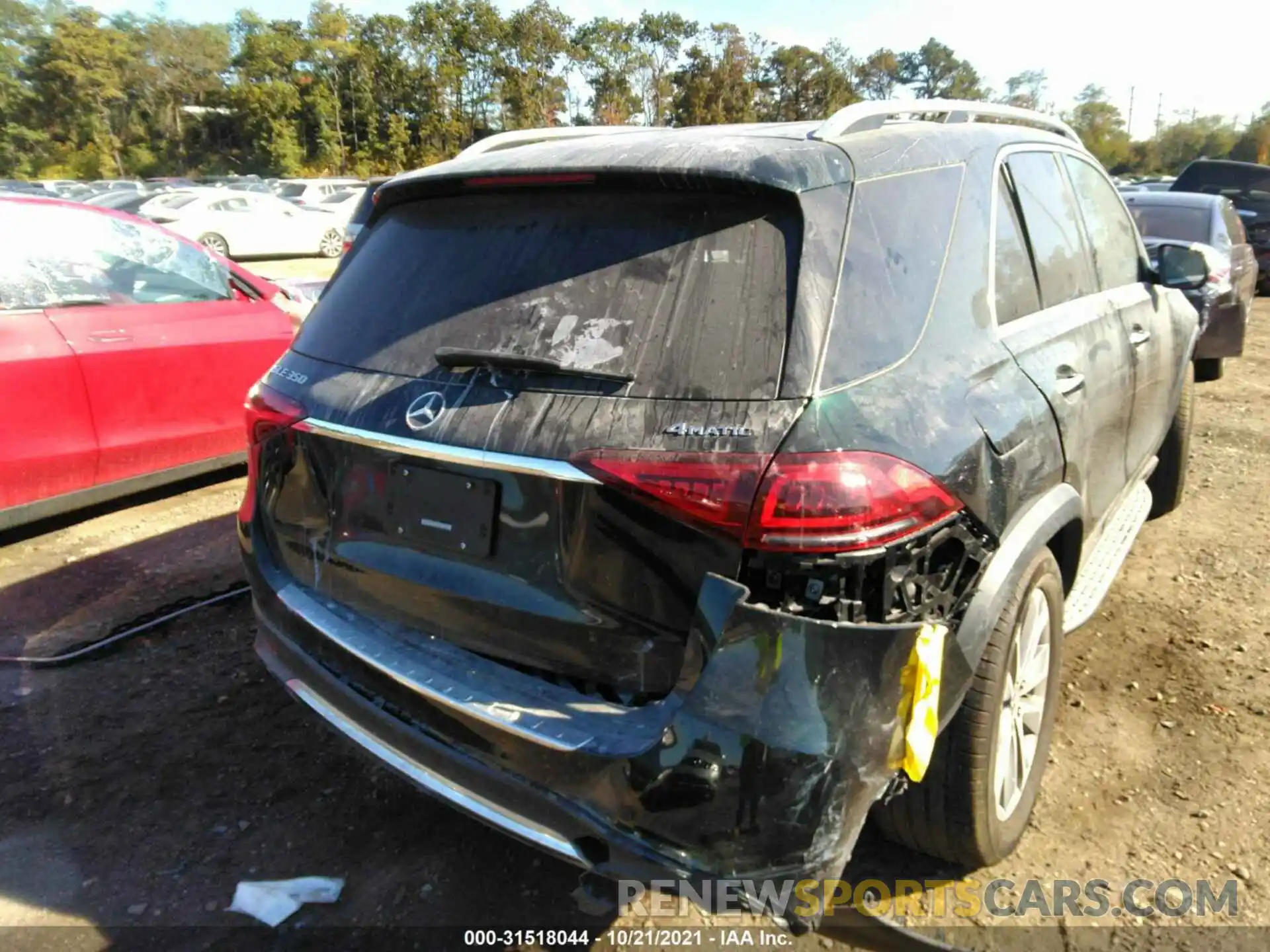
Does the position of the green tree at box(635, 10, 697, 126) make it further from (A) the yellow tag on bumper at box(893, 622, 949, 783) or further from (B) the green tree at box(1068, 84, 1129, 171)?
(A) the yellow tag on bumper at box(893, 622, 949, 783)

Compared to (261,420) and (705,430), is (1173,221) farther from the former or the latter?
(261,420)

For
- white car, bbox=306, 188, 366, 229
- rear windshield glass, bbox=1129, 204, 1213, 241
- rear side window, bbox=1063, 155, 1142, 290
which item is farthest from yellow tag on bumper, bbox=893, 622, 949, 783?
white car, bbox=306, 188, 366, 229

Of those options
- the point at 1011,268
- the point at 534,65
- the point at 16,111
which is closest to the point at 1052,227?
the point at 1011,268

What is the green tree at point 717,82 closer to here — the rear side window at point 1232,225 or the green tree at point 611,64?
the green tree at point 611,64

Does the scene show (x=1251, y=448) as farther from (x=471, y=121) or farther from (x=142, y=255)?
(x=471, y=121)

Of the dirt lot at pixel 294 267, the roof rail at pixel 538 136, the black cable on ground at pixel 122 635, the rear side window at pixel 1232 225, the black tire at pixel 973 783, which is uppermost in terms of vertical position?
the roof rail at pixel 538 136

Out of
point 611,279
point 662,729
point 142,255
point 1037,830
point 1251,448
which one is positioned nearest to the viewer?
point 662,729

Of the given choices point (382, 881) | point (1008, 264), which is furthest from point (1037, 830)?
point (382, 881)

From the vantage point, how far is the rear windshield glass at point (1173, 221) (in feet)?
28.5

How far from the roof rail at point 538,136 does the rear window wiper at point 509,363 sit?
3.22ft

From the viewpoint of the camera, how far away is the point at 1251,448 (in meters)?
6.39

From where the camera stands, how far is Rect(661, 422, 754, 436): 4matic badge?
1.85 m

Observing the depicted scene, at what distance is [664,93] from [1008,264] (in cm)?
5033

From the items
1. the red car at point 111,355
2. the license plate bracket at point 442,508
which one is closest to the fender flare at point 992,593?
the license plate bracket at point 442,508
